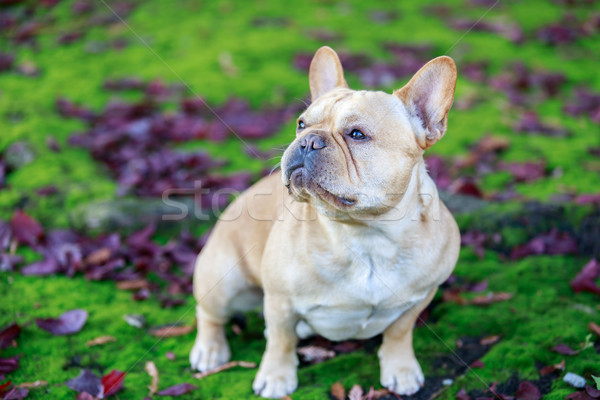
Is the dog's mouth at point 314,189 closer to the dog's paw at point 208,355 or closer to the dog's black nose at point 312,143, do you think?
the dog's black nose at point 312,143

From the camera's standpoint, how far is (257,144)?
750 cm

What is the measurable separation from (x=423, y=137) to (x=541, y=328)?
1899 millimetres

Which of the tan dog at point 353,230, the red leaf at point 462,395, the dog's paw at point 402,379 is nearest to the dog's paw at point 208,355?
the tan dog at point 353,230

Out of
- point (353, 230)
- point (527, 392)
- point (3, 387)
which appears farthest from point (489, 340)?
point (3, 387)

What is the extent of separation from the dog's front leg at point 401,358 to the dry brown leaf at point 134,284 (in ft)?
7.65

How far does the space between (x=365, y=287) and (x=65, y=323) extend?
8.34 ft

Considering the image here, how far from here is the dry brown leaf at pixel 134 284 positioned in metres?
5.16

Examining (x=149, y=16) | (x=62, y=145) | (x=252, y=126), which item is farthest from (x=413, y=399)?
(x=149, y=16)

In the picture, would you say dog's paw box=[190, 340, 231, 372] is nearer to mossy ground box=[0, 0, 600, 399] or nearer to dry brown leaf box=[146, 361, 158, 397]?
mossy ground box=[0, 0, 600, 399]

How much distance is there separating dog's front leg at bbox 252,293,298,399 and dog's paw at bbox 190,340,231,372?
404mm

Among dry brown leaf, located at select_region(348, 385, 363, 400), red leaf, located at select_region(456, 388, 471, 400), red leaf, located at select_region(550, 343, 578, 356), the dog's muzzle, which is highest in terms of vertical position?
the dog's muzzle

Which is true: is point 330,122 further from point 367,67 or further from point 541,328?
point 367,67

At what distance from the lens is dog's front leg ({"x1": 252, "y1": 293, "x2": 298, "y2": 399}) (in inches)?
155

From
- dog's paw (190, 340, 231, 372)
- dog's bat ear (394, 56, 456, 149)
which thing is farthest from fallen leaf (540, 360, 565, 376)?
dog's paw (190, 340, 231, 372)
